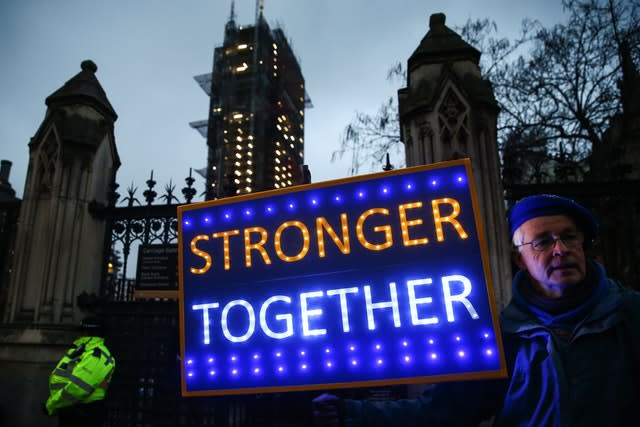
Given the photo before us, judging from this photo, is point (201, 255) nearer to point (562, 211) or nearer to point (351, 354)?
point (351, 354)

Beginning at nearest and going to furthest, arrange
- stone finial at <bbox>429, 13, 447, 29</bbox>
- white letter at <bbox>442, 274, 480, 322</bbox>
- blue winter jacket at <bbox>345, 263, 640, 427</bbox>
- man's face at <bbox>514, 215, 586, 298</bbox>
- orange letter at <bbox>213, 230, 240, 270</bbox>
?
1. blue winter jacket at <bbox>345, 263, 640, 427</bbox>
2. man's face at <bbox>514, 215, 586, 298</bbox>
3. white letter at <bbox>442, 274, 480, 322</bbox>
4. orange letter at <bbox>213, 230, 240, 270</bbox>
5. stone finial at <bbox>429, 13, 447, 29</bbox>

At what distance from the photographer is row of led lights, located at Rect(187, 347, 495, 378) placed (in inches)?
81.7

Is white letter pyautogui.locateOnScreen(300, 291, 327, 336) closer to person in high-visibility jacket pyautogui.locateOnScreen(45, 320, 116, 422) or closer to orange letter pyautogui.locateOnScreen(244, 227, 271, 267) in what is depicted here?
orange letter pyautogui.locateOnScreen(244, 227, 271, 267)

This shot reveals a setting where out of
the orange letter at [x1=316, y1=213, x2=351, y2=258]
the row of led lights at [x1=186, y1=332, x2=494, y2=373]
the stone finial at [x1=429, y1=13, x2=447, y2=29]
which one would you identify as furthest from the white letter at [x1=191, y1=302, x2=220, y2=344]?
the stone finial at [x1=429, y1=13, x2=447, y2=29]

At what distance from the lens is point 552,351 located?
179 cm

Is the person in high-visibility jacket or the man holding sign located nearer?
the man holding sign

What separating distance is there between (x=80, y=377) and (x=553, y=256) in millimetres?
5573

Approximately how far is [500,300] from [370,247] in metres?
3.56

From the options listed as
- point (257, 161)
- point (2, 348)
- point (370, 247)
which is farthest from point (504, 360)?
Answer: point (257, 161)

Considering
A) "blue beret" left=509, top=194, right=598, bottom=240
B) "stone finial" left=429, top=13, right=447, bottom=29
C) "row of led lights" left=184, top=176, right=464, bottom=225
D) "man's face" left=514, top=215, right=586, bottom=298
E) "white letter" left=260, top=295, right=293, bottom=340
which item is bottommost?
"white letter" left=260, top=295, right=293, bottom=340

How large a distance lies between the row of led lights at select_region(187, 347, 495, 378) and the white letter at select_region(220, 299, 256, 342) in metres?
0.16

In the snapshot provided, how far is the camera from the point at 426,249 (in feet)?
7.59

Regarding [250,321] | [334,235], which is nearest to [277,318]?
[250,321]

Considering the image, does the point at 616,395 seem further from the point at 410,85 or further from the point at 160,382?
the point at 160,382
